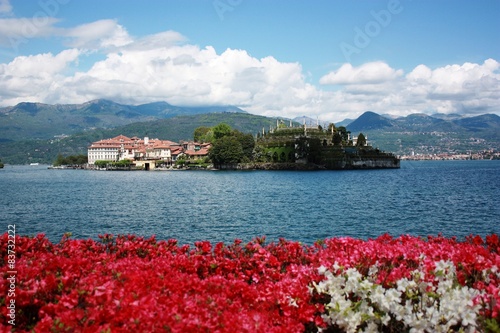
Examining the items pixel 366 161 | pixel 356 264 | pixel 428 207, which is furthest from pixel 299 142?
Answer: pixel 356 264

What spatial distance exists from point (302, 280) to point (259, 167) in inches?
6036

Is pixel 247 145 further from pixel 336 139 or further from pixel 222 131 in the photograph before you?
pixel 336 139

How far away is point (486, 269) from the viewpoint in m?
9.24

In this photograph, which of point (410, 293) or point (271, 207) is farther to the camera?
point (271, 207)

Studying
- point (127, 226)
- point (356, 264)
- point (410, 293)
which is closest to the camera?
point (410, 293)

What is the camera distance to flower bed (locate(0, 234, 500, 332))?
7.07 m

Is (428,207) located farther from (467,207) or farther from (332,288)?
(332,288)

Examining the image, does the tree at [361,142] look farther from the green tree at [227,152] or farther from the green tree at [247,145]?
the green tree at [227,152]

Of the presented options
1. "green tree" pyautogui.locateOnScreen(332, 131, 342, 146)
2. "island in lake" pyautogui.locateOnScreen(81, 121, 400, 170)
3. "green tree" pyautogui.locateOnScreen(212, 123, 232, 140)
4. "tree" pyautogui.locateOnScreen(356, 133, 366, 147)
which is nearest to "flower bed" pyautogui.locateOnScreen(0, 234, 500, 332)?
"island in lake" pyautogui.locateOnScreen(81, 121, 400, 170)

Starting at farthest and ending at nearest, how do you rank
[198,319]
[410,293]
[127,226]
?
[127,226] → [410,293] → [198,319]

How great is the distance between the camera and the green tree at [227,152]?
15875cm

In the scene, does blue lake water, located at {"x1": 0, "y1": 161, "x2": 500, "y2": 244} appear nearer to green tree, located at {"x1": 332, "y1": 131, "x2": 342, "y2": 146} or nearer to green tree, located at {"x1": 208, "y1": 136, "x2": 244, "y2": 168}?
green tree, located at {"x1": 208, "y1": 136, "x2": 244, "y2": 168}

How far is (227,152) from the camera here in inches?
6230

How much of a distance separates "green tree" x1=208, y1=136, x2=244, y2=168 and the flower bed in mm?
147138
